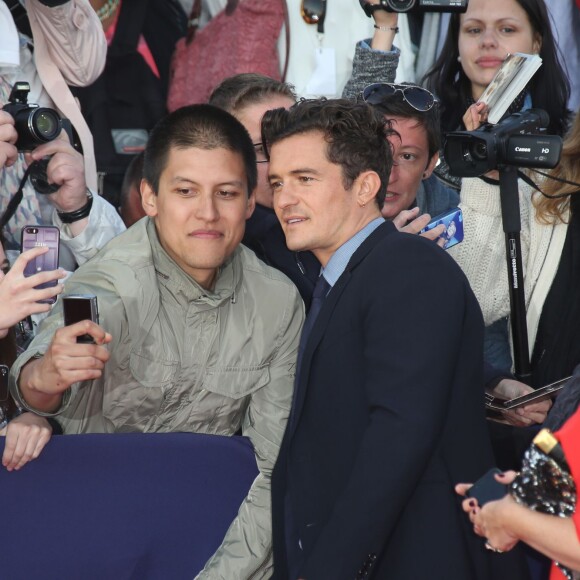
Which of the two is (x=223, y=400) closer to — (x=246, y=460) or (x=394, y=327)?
(x=246, y=460)

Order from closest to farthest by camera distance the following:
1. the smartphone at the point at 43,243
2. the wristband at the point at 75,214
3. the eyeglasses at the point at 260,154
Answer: the smartphone at the point at 43,243
the eyeglasses at the point at 260,154
the wristband at the point at 75,214

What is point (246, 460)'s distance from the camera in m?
2.86

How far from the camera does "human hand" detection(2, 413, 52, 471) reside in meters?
2.68

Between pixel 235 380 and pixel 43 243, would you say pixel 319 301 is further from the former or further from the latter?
pixel 43 243

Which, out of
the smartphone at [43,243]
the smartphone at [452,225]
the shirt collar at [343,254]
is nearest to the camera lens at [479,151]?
the smartphone at [452,225]

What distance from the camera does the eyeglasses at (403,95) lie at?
354 cm

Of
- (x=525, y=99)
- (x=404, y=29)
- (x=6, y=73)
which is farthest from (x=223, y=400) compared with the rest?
(x=404, y=29)

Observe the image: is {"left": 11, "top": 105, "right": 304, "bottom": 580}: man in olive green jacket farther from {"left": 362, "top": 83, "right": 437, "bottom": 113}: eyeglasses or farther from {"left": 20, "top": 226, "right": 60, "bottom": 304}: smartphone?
{"left": 362, "top": 83, "right": 437, "bottom": 113}: eyeglasses

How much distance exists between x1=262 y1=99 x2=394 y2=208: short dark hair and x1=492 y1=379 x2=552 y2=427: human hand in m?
0.72

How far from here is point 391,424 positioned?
2.31 meters

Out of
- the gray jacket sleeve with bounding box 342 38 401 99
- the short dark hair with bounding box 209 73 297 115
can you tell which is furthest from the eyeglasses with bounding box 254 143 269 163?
the gray jacket sleeve with bounding box 342 38 401 99

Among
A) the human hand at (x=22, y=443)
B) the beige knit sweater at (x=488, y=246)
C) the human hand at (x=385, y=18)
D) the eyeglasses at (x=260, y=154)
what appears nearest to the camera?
the human hand at (x=22, y=443)

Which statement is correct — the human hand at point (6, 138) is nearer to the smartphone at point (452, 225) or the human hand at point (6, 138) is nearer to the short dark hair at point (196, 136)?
the short dark hair at point (196, 136)

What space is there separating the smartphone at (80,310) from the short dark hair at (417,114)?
1383 mm
